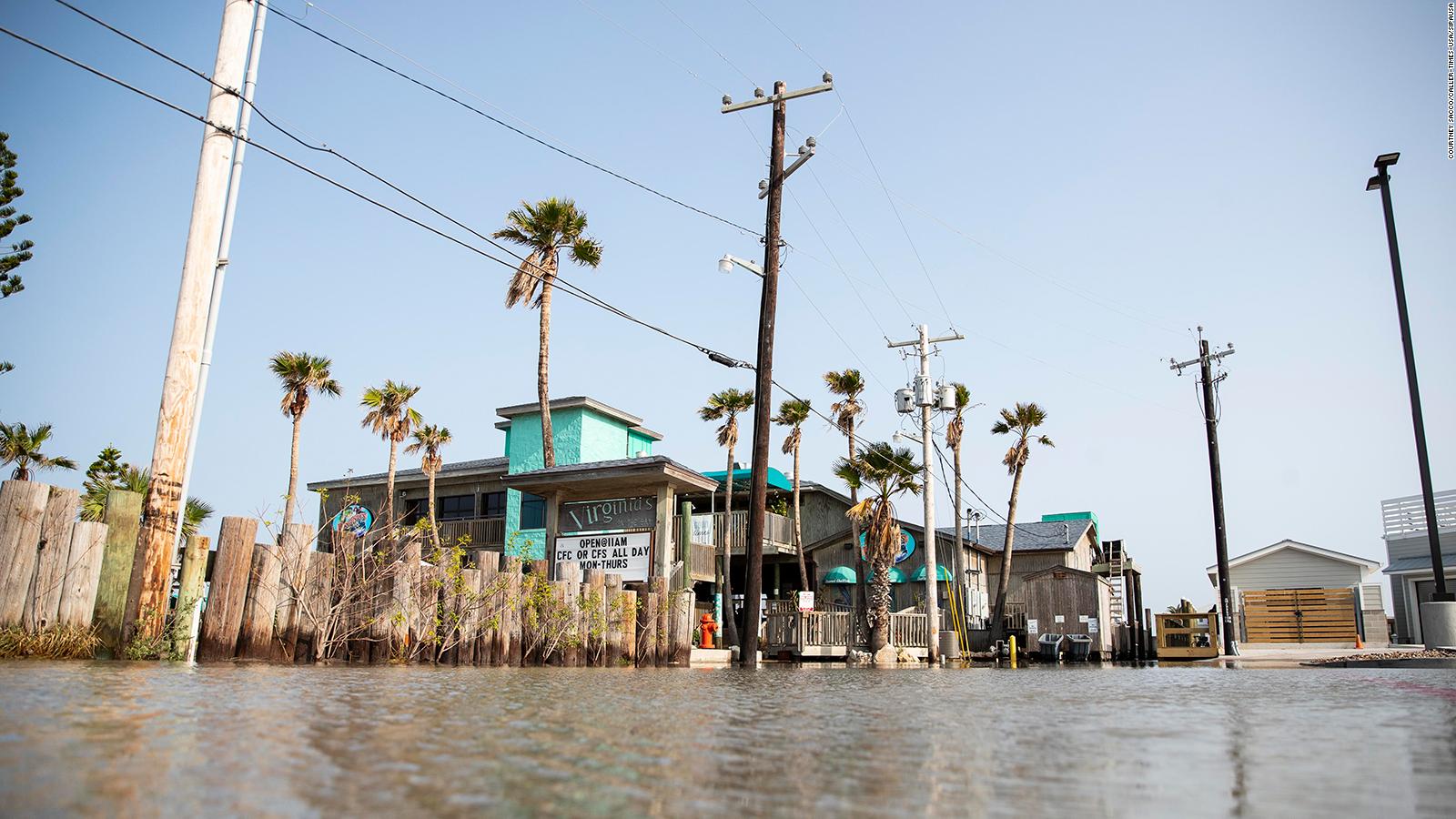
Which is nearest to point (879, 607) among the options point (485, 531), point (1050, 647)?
point (1050, 647)

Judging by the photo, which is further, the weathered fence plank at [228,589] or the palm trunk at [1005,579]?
the palm trunk at [1005,579]

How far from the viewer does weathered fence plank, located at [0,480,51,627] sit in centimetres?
831

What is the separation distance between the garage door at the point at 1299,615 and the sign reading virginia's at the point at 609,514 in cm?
2729

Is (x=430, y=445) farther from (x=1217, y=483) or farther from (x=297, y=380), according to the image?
(x=1217, y=483)

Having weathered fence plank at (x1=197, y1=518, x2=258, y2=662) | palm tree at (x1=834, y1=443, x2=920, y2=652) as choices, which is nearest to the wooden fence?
weathered fence plank at (x1=197, y1=518, x2=258, y2=662)

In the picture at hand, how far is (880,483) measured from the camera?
27.0 m

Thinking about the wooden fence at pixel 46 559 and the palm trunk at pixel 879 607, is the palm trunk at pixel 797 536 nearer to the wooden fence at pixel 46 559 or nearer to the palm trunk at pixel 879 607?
the palm trunk at pixel 879 607

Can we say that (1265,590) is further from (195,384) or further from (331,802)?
(331,802)

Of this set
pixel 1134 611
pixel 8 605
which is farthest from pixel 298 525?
pixel 1134 611

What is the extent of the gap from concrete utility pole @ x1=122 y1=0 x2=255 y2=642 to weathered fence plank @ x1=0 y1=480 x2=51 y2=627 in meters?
0.91

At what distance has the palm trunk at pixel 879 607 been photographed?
25.2m

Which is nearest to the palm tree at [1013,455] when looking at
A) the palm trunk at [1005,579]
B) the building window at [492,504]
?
the palm trunk at [1005,579]

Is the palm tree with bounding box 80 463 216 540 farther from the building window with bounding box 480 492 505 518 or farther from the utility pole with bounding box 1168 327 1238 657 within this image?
the utility pole with bounding box 1168 327 1238 657

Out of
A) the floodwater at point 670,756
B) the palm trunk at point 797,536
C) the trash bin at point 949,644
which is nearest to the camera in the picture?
the floodwater at point 670,756
